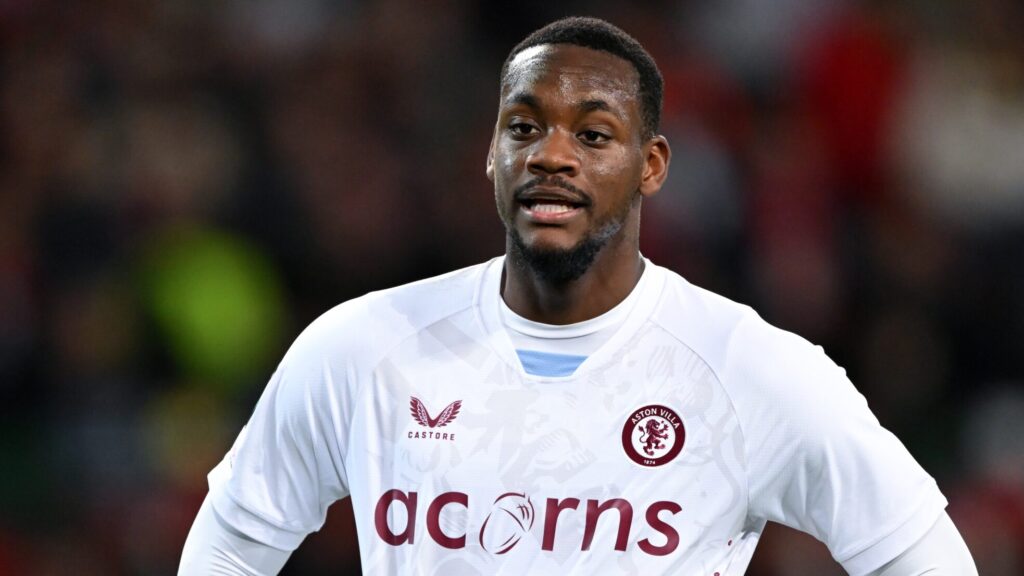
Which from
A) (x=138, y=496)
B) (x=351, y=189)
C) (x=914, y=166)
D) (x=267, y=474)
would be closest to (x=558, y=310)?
(x=267, y=474)

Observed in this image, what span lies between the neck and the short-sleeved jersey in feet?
0.20

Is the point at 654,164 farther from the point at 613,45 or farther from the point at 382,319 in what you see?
the point at 382,319

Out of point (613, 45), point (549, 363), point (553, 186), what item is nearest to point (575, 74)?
point (613, 45)

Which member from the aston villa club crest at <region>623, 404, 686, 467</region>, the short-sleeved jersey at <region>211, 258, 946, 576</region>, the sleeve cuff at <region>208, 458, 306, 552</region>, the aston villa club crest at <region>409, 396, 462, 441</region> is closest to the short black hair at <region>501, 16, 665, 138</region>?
the short-sleeved jersey at <region>211, 258, 946, 576</region>

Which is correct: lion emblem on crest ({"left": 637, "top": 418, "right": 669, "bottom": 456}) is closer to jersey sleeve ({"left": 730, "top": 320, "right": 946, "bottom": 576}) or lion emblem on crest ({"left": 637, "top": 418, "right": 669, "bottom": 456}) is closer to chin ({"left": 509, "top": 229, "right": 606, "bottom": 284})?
jersey sleeve ({"left": 730, "top": 320, "right": 946, "bottom": 576})

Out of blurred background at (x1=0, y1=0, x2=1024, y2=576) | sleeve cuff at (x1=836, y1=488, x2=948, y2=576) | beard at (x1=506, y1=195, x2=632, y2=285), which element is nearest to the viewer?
sleeve cuff at (x1=836, y1=488, x2=948, y2=576)

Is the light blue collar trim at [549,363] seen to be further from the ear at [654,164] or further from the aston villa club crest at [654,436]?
the ear at [654,164]

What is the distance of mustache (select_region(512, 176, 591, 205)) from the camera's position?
3303mm

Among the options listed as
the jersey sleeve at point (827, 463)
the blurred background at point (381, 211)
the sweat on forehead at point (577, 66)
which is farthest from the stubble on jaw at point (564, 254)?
the blurred background at point (381, 211)

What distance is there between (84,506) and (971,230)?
13.5ft

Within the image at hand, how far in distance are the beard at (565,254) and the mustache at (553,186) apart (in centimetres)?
9

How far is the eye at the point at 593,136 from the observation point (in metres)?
3.36

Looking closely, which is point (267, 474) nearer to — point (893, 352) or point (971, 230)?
point (893, 352)

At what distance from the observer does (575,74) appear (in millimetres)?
3375
